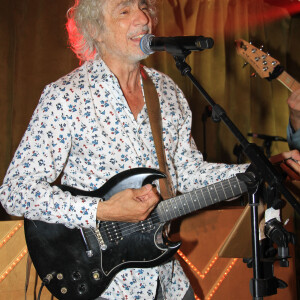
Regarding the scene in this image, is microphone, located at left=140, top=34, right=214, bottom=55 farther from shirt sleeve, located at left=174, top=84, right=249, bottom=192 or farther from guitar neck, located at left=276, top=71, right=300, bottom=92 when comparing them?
guitar neck, located at left=276, top=71, right=300, bottom=92

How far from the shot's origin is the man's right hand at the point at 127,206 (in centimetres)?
156

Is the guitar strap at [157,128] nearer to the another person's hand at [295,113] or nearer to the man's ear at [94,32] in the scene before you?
the man's ear at [94,32]

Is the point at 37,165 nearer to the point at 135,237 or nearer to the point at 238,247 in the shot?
the point at 135,237

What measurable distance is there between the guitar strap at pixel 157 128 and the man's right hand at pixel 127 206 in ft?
0.47

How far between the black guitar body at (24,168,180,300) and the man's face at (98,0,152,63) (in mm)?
572

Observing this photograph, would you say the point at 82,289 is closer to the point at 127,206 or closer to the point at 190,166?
the point at 127,206

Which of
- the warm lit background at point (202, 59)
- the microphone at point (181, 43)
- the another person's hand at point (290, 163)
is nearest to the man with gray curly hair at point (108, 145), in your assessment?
the another person's hand at point (290, 163)

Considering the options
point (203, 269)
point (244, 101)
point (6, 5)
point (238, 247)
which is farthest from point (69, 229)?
point (244, 101)

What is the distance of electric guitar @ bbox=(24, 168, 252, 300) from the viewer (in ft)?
5.27

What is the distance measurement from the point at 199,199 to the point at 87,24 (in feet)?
3.34

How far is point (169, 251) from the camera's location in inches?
63.8

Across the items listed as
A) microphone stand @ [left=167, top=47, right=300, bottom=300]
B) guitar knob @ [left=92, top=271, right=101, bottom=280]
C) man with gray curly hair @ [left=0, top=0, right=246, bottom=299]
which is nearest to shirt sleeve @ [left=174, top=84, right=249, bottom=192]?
man with gray curly hair @ [left=0, top=0, right=246, bottom=299]

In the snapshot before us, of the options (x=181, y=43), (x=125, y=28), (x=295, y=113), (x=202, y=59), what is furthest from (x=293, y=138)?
(x=202, y=59)

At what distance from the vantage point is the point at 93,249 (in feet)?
5.38
